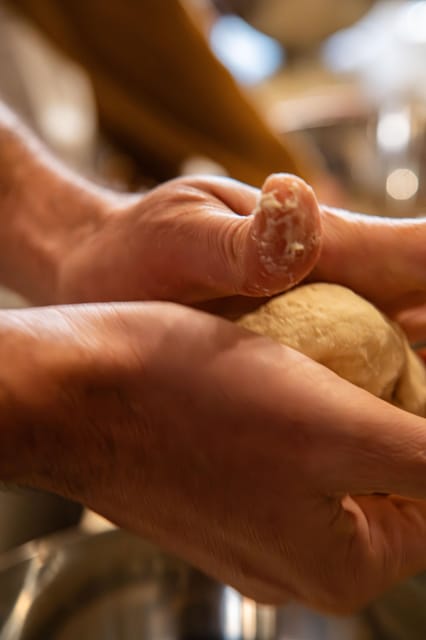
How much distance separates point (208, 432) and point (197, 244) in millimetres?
137

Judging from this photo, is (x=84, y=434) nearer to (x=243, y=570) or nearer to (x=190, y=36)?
(x=243, y=570)

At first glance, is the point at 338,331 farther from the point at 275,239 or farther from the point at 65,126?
the point at 65,126

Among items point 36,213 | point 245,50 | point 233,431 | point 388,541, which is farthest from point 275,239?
point 245,50

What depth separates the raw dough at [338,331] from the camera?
0.47 meters

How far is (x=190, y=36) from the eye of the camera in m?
1.13

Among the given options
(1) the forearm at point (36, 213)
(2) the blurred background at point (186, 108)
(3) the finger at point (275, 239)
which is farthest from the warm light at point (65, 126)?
(3) the finger at point (275, 239)

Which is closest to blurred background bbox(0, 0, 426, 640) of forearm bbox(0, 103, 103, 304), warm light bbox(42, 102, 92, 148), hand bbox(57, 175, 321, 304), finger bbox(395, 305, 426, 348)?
warm light bbox(42, 102, 92, 148)

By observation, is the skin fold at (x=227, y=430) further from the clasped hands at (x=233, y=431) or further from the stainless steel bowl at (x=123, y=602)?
the stainless steel bowl at (x=123, y=602)

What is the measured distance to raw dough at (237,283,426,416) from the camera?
471 mm

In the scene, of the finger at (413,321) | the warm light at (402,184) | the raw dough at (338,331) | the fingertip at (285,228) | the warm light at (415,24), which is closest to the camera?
the fingertip at (285,228)

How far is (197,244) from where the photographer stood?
441 millimetres

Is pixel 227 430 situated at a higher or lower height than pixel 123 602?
higher

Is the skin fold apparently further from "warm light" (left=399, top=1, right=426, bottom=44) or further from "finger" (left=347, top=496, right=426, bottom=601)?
"warm light" (left=399, top=1, right=426, bottom=44)

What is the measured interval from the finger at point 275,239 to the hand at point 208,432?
1.8 inches
